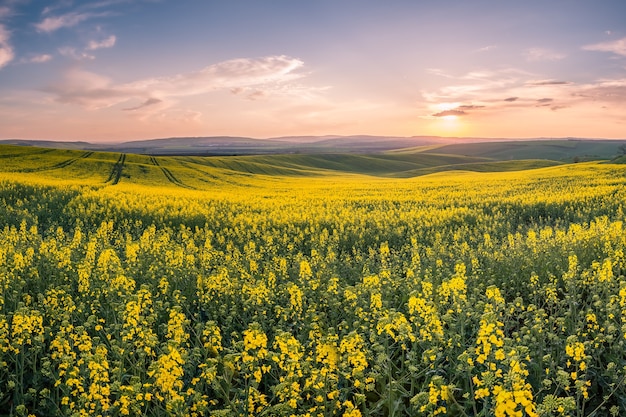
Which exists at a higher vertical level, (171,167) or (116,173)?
(171,167)

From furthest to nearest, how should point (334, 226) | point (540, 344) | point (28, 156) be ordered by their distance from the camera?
point (28, 156)
point (334, 226)
point (540, 344)

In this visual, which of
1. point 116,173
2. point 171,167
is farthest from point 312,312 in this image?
point 171,167

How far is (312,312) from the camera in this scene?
285 inches

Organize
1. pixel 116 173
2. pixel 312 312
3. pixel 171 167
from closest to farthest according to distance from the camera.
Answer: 1. pixel 312 312
2. pixel 116 173
3. pixel 171 167

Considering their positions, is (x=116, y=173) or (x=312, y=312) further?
(x=116, y=173)

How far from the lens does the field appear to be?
178 inches

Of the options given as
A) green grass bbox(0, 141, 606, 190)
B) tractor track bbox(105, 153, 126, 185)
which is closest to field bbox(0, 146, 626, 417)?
tractor track bbox(105, 153, 126, 185)

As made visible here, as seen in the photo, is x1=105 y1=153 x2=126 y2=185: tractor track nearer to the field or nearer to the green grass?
the green grass

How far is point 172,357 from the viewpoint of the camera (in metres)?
4.29

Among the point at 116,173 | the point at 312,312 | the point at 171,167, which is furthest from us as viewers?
the point at 171,167

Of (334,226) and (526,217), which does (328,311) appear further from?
(526,217)

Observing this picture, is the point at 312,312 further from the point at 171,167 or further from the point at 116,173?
the point at 171,167

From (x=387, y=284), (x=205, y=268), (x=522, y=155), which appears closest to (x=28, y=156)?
(x=205, y=268)

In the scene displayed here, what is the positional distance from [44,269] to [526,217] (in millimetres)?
22237
